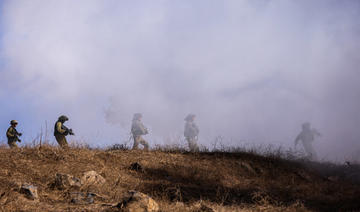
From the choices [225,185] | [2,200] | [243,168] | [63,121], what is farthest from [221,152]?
[2,200]

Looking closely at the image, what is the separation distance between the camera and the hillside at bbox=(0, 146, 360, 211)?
6281 mm

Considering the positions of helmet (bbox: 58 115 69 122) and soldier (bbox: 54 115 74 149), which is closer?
soldier (bbox: 54 115 74 149)

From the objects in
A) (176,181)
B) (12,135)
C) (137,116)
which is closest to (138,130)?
(137,116)

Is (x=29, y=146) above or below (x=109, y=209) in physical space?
above

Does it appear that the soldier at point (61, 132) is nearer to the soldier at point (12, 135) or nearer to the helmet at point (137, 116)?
the soldier at point (12, 135)

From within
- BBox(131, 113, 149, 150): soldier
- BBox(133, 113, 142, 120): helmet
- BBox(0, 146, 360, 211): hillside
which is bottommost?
BBox(0, 146, 360, 211): hillside

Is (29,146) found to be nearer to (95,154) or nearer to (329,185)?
(95,154)

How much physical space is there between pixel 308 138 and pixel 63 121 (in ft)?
38.7

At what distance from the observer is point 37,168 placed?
7.93 meters

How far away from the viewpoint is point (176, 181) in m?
9.00

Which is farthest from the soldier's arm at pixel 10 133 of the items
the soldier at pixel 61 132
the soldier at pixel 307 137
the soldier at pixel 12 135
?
the soldier at pixel 307 137

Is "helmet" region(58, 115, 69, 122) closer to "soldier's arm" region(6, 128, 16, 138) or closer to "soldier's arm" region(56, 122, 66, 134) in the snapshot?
"soldier's arm" region(56, 122, 66, 134)

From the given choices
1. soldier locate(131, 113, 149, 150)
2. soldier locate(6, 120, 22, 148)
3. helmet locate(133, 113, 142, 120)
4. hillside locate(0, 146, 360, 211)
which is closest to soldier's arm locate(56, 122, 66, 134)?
soldier locate(6, 120, 22, 148)

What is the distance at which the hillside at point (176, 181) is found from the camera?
6281mm
